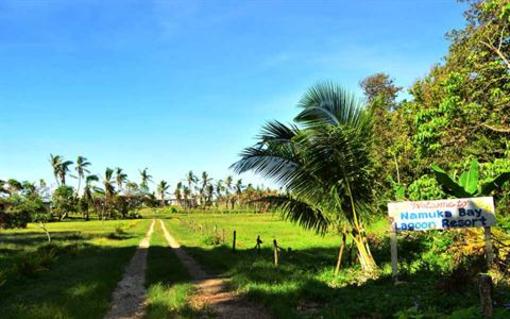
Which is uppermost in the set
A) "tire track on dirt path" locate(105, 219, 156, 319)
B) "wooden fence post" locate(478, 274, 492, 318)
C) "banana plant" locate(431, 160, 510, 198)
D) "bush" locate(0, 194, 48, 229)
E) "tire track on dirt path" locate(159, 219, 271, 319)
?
"banana plant" locate(431, 160, 510, 198)

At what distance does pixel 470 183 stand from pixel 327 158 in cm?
336

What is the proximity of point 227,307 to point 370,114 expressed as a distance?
5.66 meters

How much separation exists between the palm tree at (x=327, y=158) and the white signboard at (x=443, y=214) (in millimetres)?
1551

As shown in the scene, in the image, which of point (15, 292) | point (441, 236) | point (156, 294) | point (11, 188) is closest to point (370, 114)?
point (441, 236)

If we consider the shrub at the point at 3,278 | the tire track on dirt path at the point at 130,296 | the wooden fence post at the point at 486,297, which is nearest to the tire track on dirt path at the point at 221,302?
the tire track on dirt path at the point at 130,296

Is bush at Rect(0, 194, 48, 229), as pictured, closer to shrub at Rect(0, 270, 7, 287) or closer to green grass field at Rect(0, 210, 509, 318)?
green grass field at Rect(0, 210, 509, 318)

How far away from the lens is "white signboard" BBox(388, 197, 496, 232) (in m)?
9.00

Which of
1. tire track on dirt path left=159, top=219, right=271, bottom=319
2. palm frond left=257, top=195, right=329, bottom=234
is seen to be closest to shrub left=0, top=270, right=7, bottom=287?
tire track on dirt path left=159, top=219, right=271, bottom=319

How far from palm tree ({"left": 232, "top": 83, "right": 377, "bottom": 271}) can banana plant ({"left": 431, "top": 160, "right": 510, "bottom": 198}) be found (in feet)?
5.48

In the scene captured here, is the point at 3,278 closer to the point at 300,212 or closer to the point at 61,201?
the point at 300,212

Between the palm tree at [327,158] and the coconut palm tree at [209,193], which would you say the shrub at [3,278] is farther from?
the coconut palm tree at [209,193]

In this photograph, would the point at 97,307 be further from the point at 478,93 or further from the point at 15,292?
the point at 478,93

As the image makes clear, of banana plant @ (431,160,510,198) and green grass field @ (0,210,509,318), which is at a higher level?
banana plant @ (431,160,510,198)

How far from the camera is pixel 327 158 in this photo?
10.9 meters
